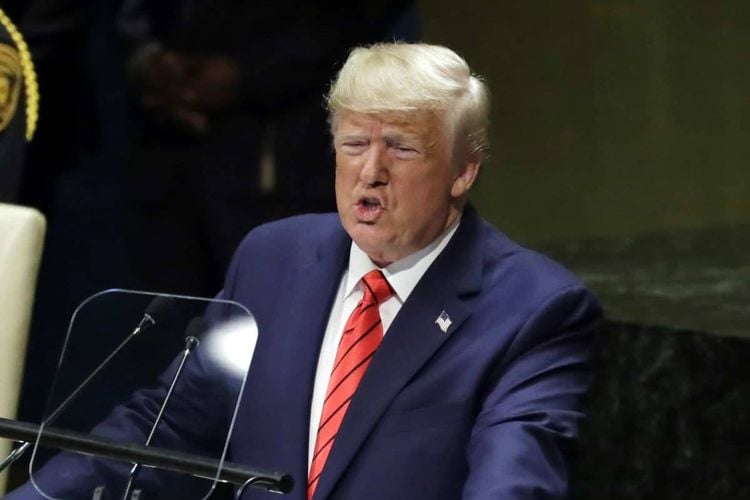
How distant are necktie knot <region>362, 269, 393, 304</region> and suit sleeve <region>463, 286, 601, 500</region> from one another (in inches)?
7.5

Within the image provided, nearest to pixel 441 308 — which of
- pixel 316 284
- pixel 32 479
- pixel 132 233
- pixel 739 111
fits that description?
pixel 316 284

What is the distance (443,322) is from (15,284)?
2.21ft

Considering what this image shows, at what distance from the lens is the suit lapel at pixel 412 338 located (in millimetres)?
1823

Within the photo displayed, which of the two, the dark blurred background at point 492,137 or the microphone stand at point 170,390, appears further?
the dark blurred background at point 492,137

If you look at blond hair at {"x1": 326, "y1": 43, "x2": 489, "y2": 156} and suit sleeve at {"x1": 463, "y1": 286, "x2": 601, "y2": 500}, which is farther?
blond hair at {"x1": 326, "y1": 43, "x2": 489, "y2": 156}

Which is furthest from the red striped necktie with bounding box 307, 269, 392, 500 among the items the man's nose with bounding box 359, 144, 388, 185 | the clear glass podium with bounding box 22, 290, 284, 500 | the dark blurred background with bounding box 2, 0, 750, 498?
the dark blurred background with bounding box 2, 0, 750, 498

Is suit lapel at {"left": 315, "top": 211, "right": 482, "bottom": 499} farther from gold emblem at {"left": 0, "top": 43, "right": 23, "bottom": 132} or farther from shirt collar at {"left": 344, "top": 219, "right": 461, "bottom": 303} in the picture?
gold emblem at {"left": 0, "top": 43, "right": 23, "bottom": 132}

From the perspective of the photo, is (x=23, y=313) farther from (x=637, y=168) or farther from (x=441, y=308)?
(x=637, y=168)

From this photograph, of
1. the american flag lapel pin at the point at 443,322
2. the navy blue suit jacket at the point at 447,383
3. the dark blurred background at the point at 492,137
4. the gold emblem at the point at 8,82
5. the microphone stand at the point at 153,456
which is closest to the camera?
the microphone stand at the point at 153,456

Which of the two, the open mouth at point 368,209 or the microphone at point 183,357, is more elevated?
the open mouth at point 368,209

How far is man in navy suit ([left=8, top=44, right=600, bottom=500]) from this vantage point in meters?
1.82

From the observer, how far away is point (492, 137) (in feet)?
11.8

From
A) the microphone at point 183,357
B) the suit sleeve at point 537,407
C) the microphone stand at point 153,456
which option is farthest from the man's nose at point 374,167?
the microphone stand at point 153,456

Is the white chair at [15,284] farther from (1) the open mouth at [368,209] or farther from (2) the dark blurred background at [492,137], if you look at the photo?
(2) the dark blurred background at [492,137]
